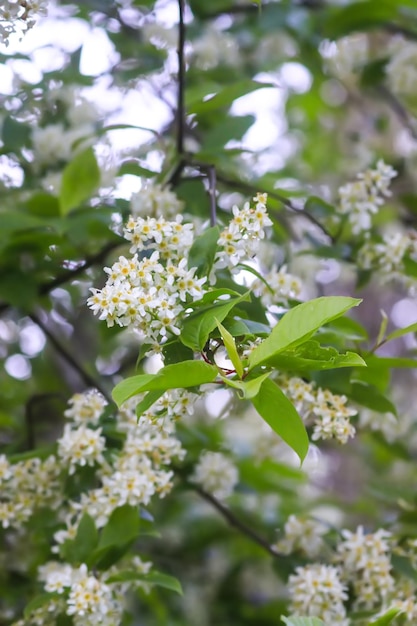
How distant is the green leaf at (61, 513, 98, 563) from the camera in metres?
1.05

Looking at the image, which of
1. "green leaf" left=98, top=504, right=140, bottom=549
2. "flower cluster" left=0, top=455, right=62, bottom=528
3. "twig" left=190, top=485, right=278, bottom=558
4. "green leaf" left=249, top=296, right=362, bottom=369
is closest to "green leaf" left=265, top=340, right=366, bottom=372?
"green leaf" left=249, top=296, right=362, bottom=369

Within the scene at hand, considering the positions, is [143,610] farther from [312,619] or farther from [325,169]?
[325,169]

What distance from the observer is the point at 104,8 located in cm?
179

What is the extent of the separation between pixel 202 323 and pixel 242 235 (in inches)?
6.0

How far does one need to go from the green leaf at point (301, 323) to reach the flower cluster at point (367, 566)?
0.55 meters

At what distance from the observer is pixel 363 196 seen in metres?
1.31

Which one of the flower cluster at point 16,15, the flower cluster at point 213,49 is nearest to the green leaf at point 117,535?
the flower cluster at point 16,15

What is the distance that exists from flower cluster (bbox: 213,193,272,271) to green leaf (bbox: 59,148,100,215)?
0.42 metres

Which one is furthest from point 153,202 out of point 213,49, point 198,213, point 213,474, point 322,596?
point 213,49

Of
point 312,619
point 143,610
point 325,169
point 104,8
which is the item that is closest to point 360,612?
point 312,619

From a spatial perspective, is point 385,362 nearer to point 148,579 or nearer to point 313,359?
point 313,359

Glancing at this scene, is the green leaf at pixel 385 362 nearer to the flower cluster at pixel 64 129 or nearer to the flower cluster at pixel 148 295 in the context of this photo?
the flower cluster at pixel 148 295

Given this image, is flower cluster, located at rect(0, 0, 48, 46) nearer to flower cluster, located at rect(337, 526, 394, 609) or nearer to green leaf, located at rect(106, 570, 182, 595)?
green leaf, located at rect(106, 570, 182, 595)

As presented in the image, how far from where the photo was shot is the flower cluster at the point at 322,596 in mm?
1109
